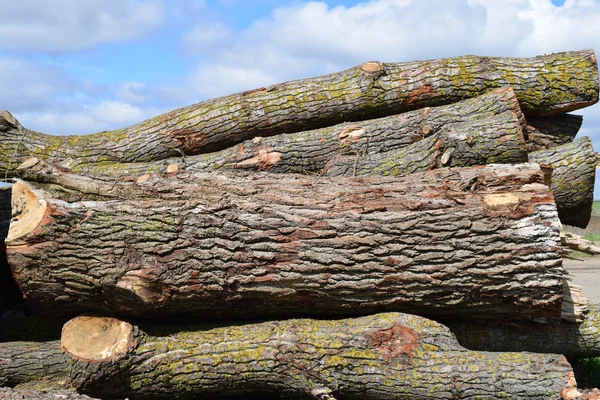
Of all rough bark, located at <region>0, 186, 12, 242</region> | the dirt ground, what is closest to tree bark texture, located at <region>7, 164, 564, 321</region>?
rough bark, located at <region>0, 186, 12, 242</region>

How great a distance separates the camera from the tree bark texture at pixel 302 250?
5004mm

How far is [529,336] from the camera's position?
5.55m

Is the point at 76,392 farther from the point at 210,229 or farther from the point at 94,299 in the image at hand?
the point at 210,229

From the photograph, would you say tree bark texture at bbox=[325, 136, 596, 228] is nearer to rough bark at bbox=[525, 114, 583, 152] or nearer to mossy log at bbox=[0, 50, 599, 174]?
rough bark at bbox=[525, 114, 583, 152]

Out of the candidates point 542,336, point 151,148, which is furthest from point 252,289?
point 151,148

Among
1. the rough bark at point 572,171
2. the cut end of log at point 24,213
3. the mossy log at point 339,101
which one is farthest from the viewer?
the mossy log at point 339,101

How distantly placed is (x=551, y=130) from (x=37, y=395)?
6240 millimetres

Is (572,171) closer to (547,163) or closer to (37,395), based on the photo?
(547,163)

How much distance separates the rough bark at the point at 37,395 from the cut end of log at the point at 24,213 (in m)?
1.22

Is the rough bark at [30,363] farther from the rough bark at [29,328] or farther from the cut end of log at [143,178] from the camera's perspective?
the cut end of log at [143,178]

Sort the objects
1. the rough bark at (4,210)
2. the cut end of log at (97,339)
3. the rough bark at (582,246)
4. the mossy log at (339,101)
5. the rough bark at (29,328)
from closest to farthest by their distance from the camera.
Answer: the cut end of log at (97,339) < the rough bark at (29,328) < the rough bark at (4,210) < the mossy log at (339,101) < the rough bark at (582,246)

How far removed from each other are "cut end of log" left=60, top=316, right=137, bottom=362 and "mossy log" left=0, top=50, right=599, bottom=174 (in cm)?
→ 274

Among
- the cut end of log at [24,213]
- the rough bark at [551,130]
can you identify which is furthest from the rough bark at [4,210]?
the rough bark at [551,130]

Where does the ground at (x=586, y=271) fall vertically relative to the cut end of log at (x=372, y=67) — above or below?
below
